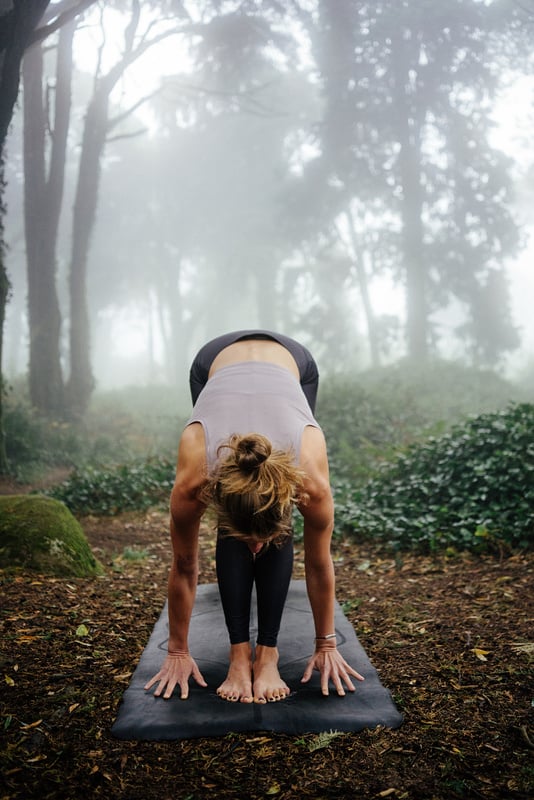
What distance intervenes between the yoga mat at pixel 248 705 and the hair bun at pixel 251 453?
1064 mm

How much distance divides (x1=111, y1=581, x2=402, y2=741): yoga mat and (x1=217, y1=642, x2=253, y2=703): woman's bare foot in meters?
0.03

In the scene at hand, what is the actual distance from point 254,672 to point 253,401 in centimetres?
Answer: 125

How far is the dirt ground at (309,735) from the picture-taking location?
2.03 metres

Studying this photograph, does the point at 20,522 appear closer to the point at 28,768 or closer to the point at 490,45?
the point at 28,768

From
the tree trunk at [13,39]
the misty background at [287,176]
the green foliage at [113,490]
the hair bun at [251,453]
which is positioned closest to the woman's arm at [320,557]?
the hair bun at [251,453]

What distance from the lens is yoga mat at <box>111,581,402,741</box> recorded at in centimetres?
236

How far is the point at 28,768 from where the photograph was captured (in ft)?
6.77

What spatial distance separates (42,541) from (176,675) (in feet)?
6.85

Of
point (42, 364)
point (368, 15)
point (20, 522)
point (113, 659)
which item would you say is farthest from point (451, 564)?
point (368, 15)

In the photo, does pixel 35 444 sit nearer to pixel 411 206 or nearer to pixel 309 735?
pixel 309 735

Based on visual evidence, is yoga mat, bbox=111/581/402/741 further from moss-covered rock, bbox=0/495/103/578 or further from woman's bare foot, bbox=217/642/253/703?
moss-covered rock, bbox=0/495/103/578

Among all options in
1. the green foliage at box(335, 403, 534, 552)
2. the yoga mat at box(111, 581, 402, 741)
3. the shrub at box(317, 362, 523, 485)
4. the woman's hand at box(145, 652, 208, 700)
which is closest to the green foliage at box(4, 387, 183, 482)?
the shrub at box(317, 362, 523, 485)

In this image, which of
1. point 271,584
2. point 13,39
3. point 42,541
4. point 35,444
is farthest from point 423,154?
point 271,584

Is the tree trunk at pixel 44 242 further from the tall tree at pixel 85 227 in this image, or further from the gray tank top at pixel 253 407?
the gray tank top at pixel 253 407
